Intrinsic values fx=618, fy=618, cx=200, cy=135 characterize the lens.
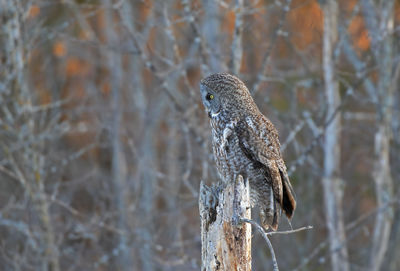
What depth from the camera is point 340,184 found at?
718 cm

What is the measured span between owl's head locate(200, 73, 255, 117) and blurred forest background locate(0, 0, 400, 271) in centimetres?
82

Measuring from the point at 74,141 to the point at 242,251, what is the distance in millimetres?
10358

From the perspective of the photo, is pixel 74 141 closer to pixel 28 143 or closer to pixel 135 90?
pixel 135 90

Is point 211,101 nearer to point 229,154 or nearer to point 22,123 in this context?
point 229,154

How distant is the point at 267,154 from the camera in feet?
14.5

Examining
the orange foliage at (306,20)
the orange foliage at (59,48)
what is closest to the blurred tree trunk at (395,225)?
the orange foliage at (306,20)

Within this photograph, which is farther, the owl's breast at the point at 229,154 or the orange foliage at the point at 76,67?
the orange foliage at the point at 76,67

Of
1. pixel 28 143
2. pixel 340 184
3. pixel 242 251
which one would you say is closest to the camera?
pixel 242 251

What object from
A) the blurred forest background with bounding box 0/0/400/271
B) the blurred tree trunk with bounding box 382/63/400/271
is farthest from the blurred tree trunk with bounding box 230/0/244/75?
the blurred tree trunk with bounding box 382/63/400/271

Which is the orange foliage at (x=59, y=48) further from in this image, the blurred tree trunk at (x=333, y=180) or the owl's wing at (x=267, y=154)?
the owl's wing at (x=267, y=154)

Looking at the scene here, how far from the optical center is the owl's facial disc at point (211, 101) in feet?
14.7

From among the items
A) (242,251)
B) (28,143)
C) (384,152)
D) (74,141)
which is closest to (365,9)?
(384,152)

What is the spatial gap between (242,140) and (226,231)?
112 cm

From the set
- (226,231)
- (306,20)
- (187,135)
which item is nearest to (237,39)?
(187,135)
